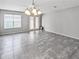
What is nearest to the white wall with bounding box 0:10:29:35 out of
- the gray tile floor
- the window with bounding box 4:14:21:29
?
the window with bounding box 4:14:21:29

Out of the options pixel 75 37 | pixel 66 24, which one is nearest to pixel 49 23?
pixel 66 24

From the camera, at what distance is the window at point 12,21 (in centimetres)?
720

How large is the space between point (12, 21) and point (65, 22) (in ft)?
17.3

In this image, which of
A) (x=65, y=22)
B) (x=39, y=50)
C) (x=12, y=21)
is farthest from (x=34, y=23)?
(x=39, y=50)

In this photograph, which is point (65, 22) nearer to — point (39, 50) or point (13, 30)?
point (39, 50)

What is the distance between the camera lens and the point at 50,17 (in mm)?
8453

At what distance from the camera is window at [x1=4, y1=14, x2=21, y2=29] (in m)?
7.20

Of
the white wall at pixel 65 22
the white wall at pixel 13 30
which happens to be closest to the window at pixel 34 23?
the white wall at pixel 13 30

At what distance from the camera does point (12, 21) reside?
7742mm

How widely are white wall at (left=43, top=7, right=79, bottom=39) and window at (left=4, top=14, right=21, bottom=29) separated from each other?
11.2ft

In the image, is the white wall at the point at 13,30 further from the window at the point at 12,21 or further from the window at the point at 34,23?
the window at the point at 34,23

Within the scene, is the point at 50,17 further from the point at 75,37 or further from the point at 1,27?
the point at 1,27

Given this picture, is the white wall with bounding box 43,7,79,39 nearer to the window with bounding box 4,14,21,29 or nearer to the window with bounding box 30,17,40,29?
the window with bounding box 30,17,40,29

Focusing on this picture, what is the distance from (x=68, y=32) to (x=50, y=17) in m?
3.08
